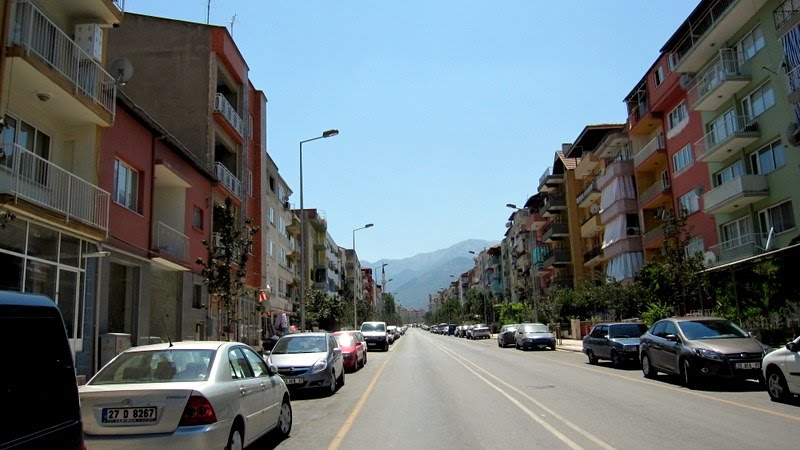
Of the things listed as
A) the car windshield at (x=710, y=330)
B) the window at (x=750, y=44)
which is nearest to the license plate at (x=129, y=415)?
the car windshield at (x=710, y=330)

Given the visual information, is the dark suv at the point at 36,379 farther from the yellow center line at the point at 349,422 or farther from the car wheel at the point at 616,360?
the car wheel at the point at 616,360

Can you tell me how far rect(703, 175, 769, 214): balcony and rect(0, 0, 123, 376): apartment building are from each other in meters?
26.7

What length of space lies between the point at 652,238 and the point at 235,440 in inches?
1572

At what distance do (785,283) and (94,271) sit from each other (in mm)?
21827

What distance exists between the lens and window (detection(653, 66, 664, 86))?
1510 inches

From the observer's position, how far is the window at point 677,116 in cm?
3622

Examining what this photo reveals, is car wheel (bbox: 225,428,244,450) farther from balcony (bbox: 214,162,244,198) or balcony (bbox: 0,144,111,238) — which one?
balcony (bbox: 214,162,244,198)

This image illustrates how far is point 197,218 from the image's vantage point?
25516 millimetres

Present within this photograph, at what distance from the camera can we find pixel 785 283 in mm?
20672

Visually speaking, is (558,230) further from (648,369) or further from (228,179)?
(648,369)

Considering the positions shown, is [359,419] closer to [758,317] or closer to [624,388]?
[624,388]

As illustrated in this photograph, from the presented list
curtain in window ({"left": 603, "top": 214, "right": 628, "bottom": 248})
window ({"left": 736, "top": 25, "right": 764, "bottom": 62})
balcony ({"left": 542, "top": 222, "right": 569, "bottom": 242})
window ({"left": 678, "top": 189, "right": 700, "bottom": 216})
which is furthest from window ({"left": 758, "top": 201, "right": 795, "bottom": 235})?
balcony ({"left": 542, "top": 222, "right": 569, "bottom": 242})

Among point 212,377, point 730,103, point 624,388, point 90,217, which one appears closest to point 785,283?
Result: point 624,388

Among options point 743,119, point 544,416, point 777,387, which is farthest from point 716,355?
point 743,119
